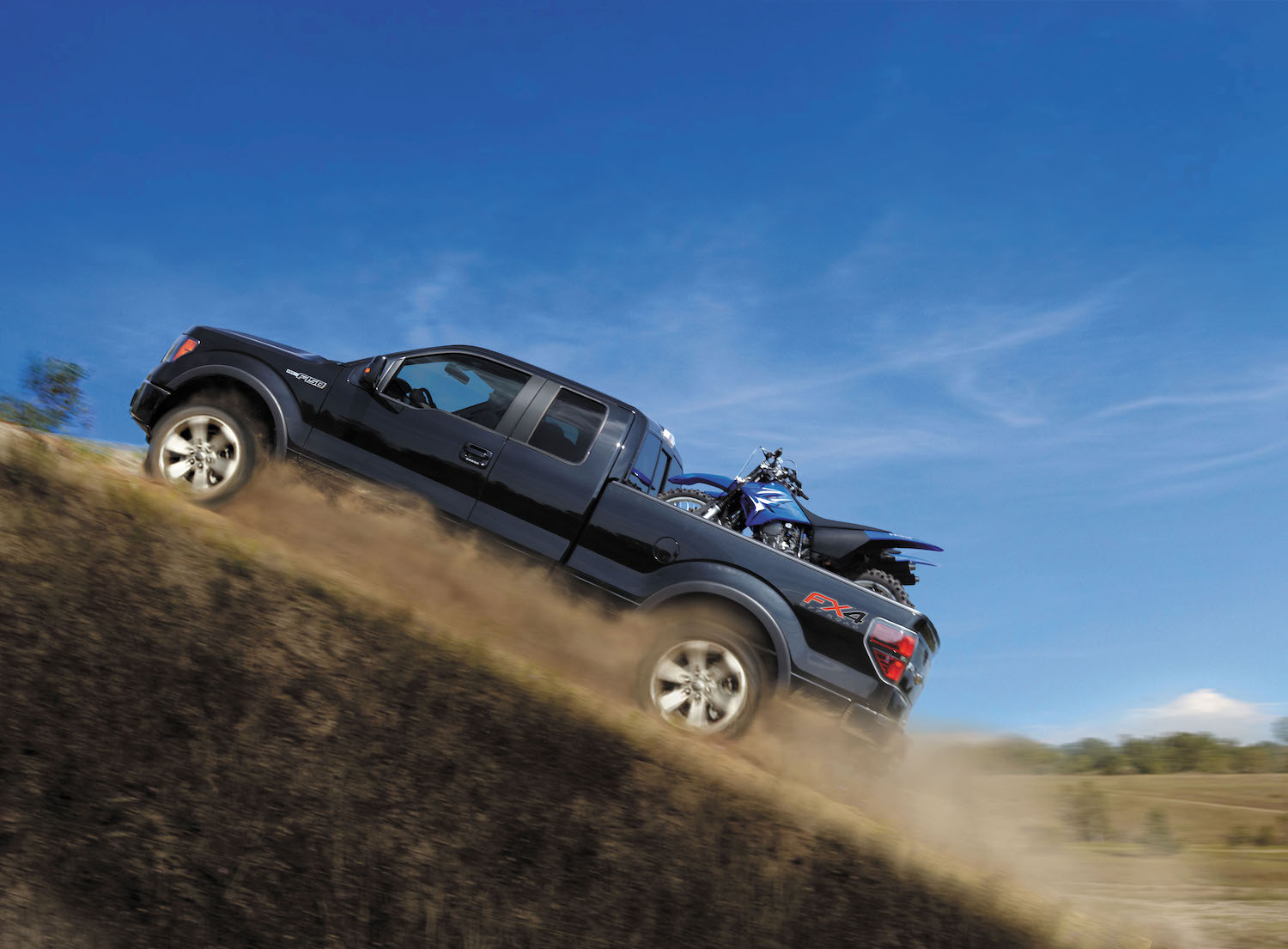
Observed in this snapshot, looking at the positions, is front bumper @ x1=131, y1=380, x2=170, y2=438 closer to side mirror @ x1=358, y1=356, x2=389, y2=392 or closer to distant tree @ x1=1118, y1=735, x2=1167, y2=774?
side mirror @ x1=358, y1=356, x2=389, y2=392

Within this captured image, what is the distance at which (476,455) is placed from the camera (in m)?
6.25

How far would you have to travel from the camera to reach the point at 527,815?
4559 millimetres

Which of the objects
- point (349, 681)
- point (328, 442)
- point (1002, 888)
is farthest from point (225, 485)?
point (1002, 888)

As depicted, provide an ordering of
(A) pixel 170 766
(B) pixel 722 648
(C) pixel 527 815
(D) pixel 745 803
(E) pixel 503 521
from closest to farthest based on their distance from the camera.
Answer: (A) pixel 170 766
(C) pixel 527 815
(D) pixel 745 803
(B) pixel 722 648
(E) pixel 503 521

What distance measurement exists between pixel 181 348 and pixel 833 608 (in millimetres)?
5043

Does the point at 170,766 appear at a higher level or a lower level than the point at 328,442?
lower

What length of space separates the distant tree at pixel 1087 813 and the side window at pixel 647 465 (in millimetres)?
3889

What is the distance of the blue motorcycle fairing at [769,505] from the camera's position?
313 inches

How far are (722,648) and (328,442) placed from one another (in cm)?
303

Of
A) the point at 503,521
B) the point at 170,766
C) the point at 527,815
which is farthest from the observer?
the point at 503,521

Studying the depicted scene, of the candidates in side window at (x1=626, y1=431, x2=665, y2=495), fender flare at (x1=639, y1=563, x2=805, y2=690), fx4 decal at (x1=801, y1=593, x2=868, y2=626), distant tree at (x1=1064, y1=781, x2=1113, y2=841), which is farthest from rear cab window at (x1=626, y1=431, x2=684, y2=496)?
distant tree at (x1=1064, y1=781, x2=1113, y2=841)

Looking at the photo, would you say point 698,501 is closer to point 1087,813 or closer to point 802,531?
point 802,531

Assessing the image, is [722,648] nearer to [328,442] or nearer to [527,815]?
[527,815]

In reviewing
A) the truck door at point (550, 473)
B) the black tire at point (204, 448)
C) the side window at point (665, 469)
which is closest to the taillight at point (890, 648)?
the truck door at point (550, 473)
